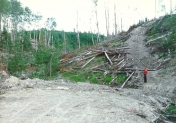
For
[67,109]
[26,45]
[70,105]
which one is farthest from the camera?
[26,45]

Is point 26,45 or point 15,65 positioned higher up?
point 26,45

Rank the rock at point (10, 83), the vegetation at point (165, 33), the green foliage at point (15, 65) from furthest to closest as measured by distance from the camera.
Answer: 1. the vegetation at point (165, 33)
2. the green foliage at point (15, 65)
3. the rock at point (10, 83)

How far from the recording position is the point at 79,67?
93.0 ft

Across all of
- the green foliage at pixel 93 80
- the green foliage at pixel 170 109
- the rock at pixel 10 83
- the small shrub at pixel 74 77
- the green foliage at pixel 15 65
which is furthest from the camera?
the green foliage at pixel 15 65

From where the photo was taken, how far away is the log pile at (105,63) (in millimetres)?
25116

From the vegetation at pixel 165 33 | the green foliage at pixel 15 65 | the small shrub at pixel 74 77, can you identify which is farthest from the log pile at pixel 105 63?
the green foliage at pixel 15 65

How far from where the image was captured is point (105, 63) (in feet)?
90.5

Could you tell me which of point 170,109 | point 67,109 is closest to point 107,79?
point 170,109

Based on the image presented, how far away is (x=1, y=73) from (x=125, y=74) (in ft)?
34.8

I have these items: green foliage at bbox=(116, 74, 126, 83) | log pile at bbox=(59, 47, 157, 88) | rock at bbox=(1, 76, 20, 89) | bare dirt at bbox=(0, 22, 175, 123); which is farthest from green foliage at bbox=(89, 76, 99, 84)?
rock at bbox=(1, 76, 20, 89)

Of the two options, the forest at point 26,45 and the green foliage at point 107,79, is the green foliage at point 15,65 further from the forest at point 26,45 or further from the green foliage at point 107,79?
the green foliage at point 107,79

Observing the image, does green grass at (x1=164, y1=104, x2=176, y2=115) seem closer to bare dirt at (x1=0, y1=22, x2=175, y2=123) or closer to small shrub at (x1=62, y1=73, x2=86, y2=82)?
bare dirt at (x1=0, y1=22, x2=175, y2=123)

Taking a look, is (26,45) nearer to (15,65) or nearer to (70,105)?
(15,65)

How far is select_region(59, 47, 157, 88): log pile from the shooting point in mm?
25116
